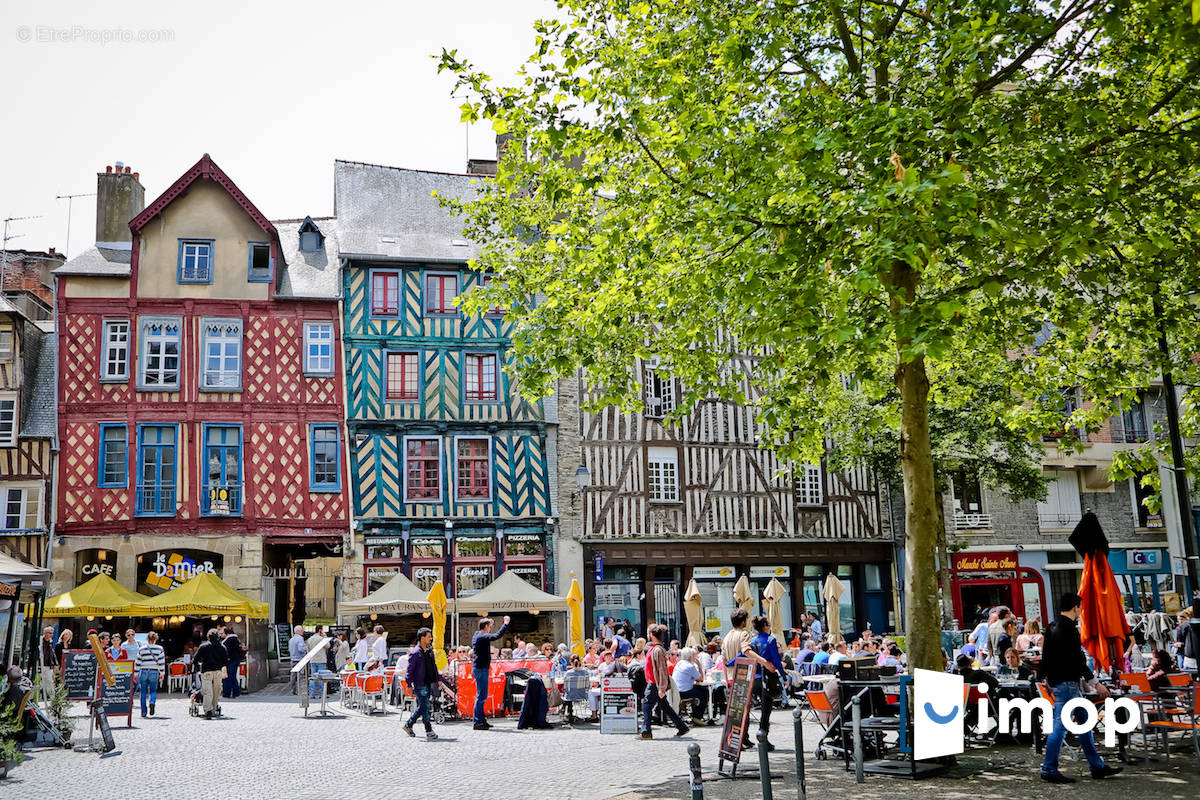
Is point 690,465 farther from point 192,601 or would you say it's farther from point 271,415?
point 192,601

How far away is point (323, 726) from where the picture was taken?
15.1 metres

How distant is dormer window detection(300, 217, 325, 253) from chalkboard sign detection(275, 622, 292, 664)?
9042 mm

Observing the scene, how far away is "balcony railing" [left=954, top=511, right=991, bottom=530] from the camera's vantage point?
29.1 metres

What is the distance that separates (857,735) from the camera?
29.8ft

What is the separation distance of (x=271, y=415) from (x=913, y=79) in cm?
1793

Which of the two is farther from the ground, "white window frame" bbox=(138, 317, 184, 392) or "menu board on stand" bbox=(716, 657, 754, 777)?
"white window frame" bbox=(138, 317, 184, 392)

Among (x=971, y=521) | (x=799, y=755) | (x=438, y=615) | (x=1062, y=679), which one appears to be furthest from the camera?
(x=971, y=521)

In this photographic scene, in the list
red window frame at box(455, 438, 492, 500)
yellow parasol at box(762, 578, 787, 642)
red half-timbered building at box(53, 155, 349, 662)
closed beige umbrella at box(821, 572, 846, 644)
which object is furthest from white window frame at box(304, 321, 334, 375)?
closed beige umbrella at box(821, 572, 846, 644)

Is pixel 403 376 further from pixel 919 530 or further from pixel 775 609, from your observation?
pixel 919 530

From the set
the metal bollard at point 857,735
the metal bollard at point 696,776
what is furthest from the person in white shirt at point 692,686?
the metal bollard at point 696,776

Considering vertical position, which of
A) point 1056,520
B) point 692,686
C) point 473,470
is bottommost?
point 692,686

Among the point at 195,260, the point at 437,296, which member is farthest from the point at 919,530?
the point at 195,260

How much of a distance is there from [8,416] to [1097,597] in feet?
72.8

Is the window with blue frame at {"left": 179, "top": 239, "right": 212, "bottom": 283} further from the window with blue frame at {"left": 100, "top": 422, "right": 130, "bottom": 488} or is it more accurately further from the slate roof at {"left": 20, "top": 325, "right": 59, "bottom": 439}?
the window with blue frame at {"left": 100, "top": 422, "right": 130, "bottom": 488}
